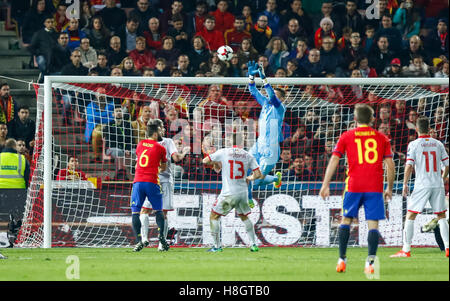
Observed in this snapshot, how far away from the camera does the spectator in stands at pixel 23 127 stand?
53.3ft

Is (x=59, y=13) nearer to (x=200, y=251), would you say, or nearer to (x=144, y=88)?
(x=144, y=88)

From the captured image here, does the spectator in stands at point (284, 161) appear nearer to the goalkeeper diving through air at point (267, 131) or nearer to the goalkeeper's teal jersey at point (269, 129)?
the goalkeeper diving through air at point (267, 131)

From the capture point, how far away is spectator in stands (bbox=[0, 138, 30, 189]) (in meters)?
15.0

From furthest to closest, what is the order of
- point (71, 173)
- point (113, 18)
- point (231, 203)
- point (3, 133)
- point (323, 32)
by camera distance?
point (323, 32) → point (113, 18) → point (3, 133) → point (71, 173) → point (231, 203)

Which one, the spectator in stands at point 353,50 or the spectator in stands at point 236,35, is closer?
the spectator in stands at point 353,50

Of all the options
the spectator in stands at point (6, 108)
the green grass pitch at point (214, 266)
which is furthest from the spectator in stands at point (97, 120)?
the green grass pitch at point (214, 266)

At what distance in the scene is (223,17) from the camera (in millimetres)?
19312

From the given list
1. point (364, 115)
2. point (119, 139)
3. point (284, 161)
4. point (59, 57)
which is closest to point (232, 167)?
point (284, 161)

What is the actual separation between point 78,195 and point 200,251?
2.78m

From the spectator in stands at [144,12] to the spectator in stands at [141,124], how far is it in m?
4.00

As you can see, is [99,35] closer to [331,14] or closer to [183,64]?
[183,64]

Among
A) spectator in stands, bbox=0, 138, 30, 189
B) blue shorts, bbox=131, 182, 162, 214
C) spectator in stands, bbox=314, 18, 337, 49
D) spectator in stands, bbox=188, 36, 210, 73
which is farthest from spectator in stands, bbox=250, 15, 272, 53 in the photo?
blue shorts, bbox=131, 182, 162, 214

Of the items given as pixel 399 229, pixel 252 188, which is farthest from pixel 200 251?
pixel 399 229

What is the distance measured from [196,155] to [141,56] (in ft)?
12.2
